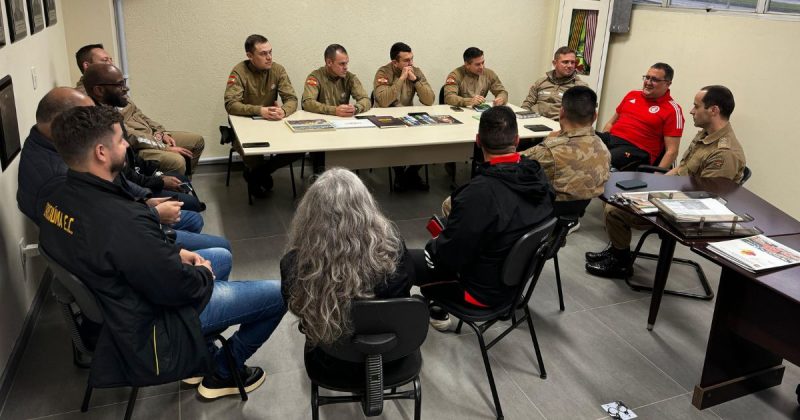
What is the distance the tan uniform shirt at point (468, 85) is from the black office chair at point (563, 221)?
7.08 ft

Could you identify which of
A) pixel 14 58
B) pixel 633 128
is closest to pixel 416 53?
pixel 633 128

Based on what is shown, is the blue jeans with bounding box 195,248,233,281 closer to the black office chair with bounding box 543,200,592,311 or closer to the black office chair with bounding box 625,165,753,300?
the black office chair with bounding box 543,200,592,311

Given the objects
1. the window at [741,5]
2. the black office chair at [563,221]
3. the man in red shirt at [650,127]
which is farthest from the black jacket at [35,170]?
the window at [741,5]

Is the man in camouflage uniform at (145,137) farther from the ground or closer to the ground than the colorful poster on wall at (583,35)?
closer to the ground

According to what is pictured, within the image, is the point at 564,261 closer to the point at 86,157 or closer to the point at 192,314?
the point at 192,314

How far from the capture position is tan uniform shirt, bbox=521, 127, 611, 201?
295cm

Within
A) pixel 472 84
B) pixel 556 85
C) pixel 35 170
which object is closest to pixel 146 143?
pixel 35 170

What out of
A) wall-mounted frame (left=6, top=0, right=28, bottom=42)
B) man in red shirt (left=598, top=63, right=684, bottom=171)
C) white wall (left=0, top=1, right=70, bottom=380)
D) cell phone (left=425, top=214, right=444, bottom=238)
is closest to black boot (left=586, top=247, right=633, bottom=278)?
man in red shirt (left=598, top=63, right=684, bottom=171)

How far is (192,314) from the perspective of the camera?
6.48ft

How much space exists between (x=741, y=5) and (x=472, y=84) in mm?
2175

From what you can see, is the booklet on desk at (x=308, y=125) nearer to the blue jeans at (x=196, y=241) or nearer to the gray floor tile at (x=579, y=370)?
the blue jeans at (x=196, y=241)

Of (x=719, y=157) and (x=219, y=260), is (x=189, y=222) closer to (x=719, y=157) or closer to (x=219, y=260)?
(x=219, y=260)

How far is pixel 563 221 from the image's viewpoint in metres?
2.63

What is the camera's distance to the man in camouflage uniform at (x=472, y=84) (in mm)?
4988
